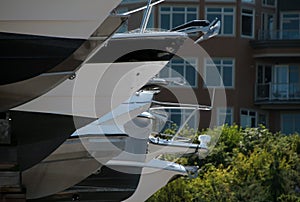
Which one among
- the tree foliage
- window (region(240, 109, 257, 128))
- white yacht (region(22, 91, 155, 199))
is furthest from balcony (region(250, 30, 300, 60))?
white yacht (region(22, 91, 155, 199))

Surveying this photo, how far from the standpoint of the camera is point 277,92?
34688 mm

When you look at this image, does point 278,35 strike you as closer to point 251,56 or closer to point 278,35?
point 278,35

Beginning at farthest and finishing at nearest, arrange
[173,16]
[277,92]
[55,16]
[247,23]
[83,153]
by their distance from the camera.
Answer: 1. [277,92]
2. [247,23]
3. [173,16]
4. [83,153]
5. [55,16]

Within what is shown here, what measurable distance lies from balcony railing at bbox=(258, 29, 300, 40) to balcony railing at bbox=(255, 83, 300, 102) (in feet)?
6.25

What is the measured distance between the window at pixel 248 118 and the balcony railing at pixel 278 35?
10.1 feet

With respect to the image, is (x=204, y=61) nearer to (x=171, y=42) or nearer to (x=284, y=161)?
(x=284, y=161)

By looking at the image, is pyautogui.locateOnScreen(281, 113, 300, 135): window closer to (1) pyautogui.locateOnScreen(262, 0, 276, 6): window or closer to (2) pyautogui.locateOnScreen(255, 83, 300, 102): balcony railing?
(2) pyautogui.locateOnScreen(255, 83, 300, 102): balcony railing

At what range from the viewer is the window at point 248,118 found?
33.5 m

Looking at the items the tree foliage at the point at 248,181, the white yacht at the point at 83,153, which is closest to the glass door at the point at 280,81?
the tree foliage at the point at 248,181

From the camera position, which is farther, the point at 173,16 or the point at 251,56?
the point at 251,56

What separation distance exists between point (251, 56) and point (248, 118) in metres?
2.51

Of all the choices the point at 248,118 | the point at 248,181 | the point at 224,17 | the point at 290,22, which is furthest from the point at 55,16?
the point at 290,22

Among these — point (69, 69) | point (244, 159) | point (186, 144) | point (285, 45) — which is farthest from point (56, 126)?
point (285, 45)

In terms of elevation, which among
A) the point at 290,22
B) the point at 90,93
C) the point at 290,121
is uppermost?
the point at 90,93
